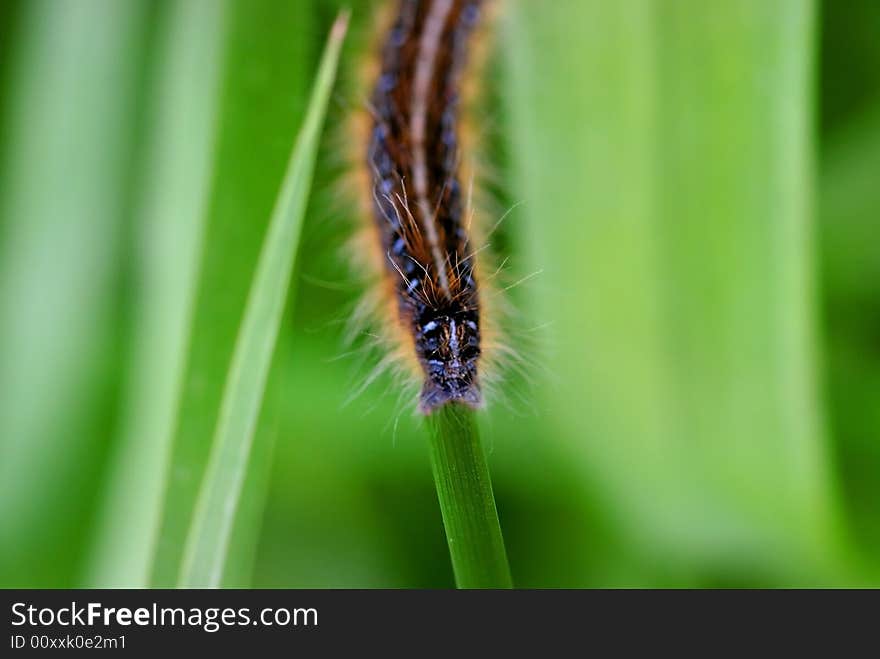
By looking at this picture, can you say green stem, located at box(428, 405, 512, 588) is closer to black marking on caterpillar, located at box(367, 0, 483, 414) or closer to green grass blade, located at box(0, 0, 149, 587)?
black marking on caterpillar, located at box(367, 0, 483, 414)

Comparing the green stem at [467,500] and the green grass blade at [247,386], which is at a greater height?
the green grass blade at [247,386]

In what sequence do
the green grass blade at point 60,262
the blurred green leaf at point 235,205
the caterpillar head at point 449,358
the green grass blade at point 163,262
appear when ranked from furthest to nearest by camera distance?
the green grass blade at point 60,262
the green grass blade at point 163,262
the blurred green leaf at point 235,205
the caterpillar head at point 449,358

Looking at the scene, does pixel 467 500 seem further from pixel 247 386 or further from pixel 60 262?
pixel 60 262

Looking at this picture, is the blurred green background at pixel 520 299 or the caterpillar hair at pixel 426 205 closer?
the caterpillar hair at pixel 426 205

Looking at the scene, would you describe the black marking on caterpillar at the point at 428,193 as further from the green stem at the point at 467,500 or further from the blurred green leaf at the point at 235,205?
the blurred green leaf at the point at 235,205

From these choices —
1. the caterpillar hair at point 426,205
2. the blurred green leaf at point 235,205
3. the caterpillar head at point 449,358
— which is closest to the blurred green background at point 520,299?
the blurred green leaf at point 235,205

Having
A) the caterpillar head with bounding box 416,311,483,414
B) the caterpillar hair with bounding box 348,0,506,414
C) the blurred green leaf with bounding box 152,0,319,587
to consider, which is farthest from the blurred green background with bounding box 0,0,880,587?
the caterpillar head with bounding box 416,311,483,414
